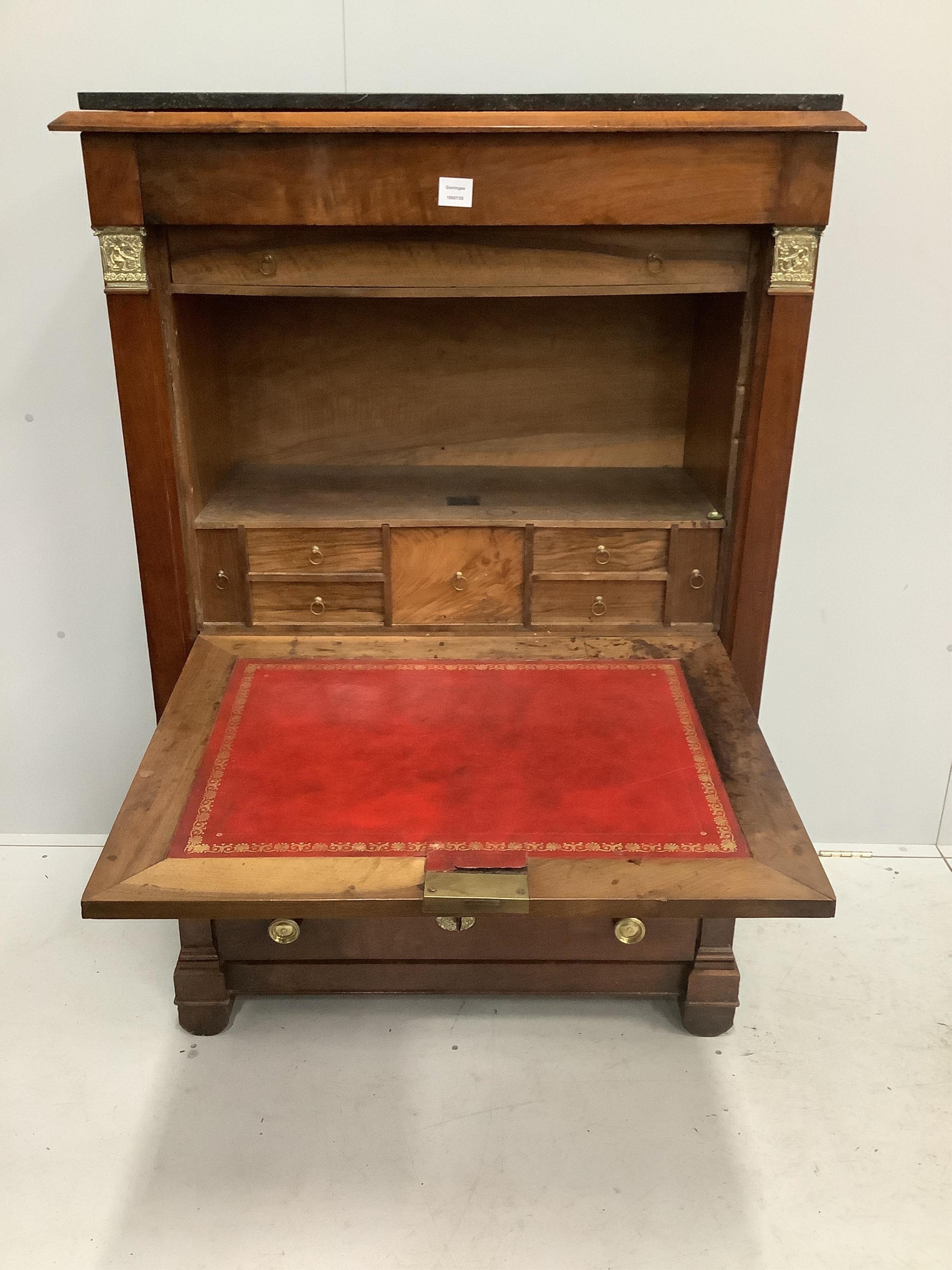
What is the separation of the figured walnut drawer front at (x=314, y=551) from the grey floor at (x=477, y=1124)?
87 cm

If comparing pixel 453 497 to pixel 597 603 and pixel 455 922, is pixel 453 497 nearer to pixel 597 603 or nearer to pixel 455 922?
pixel 597 603

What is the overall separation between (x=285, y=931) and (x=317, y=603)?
2.05 feet

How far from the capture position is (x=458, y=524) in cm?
196

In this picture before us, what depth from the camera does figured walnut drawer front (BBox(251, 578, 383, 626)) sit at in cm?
202

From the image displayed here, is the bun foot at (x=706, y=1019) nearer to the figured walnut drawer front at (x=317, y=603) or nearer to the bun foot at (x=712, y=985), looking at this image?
the bun foot at (x=712, y=985)

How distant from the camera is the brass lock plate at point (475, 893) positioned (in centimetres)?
138

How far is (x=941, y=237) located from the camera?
2.12 meters

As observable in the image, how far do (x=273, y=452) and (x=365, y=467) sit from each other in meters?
0.20

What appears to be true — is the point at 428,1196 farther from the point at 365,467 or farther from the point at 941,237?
the point at 941,237

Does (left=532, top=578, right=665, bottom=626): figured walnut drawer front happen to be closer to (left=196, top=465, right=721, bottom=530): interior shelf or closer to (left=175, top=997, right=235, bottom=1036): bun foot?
(left=196, top=465, right=721, bottom=530): interior shelf

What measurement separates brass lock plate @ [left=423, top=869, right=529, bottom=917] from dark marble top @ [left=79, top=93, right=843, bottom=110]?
1153 mm

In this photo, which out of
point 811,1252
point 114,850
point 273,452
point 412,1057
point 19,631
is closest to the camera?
point 114,850

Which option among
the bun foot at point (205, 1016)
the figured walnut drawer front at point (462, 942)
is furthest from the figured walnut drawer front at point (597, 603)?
the bun foot at point (205, 1016)

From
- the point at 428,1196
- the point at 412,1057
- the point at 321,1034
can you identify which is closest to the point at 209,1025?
the point at 321,1034
